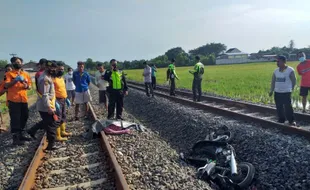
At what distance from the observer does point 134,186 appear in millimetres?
4309

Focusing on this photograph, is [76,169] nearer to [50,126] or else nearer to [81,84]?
[50,126]

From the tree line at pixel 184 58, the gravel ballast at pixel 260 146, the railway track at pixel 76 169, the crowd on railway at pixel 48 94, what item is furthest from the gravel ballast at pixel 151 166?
the tree line at pixel 184 58

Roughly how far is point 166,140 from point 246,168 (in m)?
3.06

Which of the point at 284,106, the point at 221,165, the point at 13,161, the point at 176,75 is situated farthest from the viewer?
the point at 176,75

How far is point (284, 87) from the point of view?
7.42m

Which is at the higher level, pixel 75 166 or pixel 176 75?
pixel 176 75

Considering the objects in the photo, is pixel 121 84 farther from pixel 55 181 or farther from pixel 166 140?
pixel 55 181

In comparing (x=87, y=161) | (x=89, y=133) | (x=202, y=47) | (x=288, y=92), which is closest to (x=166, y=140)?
(x=89, y=133)

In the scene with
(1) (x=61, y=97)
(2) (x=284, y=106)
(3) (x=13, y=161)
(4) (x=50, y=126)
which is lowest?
(3) (x=13, y=161)

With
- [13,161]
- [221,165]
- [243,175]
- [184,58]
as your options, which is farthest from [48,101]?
[184,58]

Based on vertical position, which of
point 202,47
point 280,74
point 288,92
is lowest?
point 288,92

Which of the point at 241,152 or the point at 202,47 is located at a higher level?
the point at 202,47

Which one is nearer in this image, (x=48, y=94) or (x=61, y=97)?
(x=48, y=94)

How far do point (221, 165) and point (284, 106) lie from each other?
336cm
